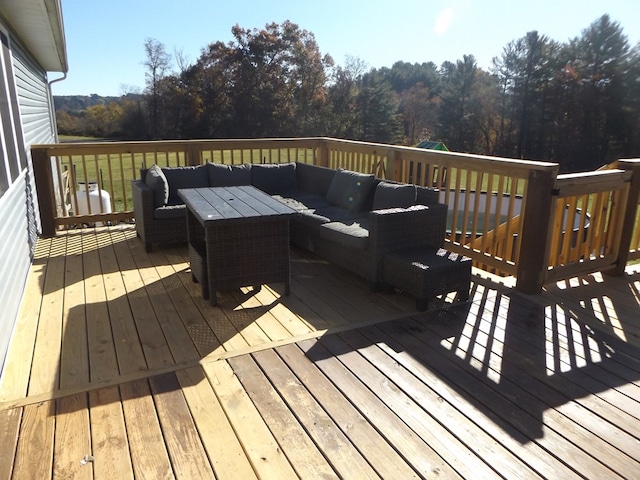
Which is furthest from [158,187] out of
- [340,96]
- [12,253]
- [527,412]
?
[340,96]

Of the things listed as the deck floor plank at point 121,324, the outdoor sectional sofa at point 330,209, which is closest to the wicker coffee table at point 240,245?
the outdoor sectional sofa at point 330,209

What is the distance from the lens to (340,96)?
2562 centimetres

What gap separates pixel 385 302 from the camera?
11.1 ft

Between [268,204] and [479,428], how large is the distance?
2167 millimetres

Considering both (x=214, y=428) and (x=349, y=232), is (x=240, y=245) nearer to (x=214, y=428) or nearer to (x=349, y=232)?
(x=349, y=232)

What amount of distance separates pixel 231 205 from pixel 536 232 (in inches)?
87.7

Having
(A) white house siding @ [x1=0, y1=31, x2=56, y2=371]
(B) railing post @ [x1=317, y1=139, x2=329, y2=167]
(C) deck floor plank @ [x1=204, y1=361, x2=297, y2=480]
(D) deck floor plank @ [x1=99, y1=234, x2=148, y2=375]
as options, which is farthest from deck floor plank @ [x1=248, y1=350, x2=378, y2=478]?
(B) railing post @ [x1=317, y1=139, x2=329, y2=167]

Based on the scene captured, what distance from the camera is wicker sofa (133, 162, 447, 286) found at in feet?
11.3

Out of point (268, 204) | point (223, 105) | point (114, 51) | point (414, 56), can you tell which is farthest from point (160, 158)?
point (414, 56)

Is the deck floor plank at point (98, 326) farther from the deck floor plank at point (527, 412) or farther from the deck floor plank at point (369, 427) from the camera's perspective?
the deck floor plank at point (527, 412)

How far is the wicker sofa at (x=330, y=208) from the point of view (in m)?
3.46

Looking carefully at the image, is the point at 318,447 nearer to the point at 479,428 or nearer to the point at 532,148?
the point at 479,428

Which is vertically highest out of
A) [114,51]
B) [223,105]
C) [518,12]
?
[518,12]

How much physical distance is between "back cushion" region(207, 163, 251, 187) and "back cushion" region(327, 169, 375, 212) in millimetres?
1080
